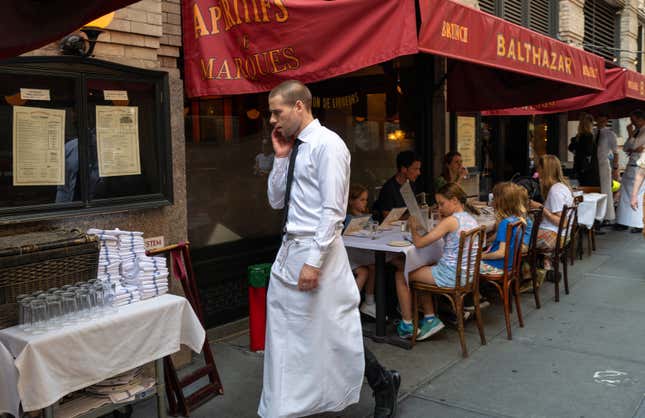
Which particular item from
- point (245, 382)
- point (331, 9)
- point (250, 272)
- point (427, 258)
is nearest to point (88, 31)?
point (331, 9)

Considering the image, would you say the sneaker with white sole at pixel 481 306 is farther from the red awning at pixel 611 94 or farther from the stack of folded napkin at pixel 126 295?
the stack of folded napkin at pixel 126 295

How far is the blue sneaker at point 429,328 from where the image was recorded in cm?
531

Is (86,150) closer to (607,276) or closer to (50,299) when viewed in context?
(50,299)

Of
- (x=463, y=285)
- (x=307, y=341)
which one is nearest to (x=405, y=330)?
(x=463, y=285)

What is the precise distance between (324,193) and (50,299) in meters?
1.44

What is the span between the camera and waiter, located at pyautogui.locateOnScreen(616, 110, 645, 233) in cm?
962

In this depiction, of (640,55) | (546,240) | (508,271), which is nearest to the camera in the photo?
(508,271)

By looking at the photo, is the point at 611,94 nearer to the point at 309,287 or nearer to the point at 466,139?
the point at 466,139

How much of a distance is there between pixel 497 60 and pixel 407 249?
1835 millimetres

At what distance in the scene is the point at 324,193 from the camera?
129 inches

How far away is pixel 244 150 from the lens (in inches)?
239

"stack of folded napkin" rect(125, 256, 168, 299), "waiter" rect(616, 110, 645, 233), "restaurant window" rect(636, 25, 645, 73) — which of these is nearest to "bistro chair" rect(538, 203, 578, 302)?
"waiter" rect(616, 110, 645, 233)

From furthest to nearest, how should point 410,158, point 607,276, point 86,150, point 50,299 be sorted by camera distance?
1. point 607,276
2. point 410,158
3. point 86,150
4. point 50,299

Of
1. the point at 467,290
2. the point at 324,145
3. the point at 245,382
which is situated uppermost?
the point at 324,145
